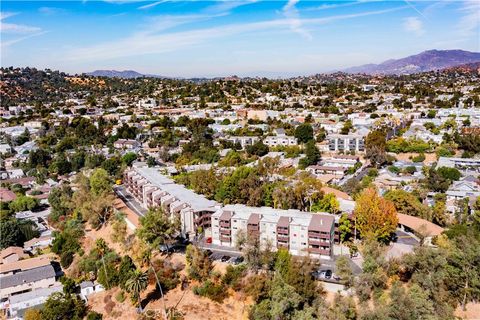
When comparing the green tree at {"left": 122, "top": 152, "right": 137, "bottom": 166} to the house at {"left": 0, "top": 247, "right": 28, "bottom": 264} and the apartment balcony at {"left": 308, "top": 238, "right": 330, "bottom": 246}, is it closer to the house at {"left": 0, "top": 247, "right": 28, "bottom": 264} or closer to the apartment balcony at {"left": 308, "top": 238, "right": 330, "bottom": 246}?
the house at {"left": 0, "top": 247, "right": 28, "bottom": 264}

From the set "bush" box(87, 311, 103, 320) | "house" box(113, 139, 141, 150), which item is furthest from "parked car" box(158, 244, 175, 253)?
"house" box(113, 139, 141, 150)

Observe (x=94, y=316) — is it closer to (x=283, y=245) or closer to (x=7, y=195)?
(x=283, y=245)

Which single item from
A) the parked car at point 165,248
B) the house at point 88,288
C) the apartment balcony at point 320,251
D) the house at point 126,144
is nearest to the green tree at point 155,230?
the parked car at point 165,248

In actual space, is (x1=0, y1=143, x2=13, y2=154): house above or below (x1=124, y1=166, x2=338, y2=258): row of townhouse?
above

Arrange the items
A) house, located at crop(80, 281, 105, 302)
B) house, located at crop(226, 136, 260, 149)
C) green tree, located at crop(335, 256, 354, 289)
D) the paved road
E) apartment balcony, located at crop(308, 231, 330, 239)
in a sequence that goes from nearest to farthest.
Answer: green tree, located at crop(335, 256, 354, 289), apartment balcony, located at crop(308, 231, 330, 239), house, located at crop(80, 281, 105, 302), the paved road, house, located at crop(226, 136, 260, 149)

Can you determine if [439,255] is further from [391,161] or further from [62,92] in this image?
[62,92]

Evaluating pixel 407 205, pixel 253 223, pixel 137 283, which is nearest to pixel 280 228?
pixel 253 223

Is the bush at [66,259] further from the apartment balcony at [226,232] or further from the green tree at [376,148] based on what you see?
the green tree at [376,148]
